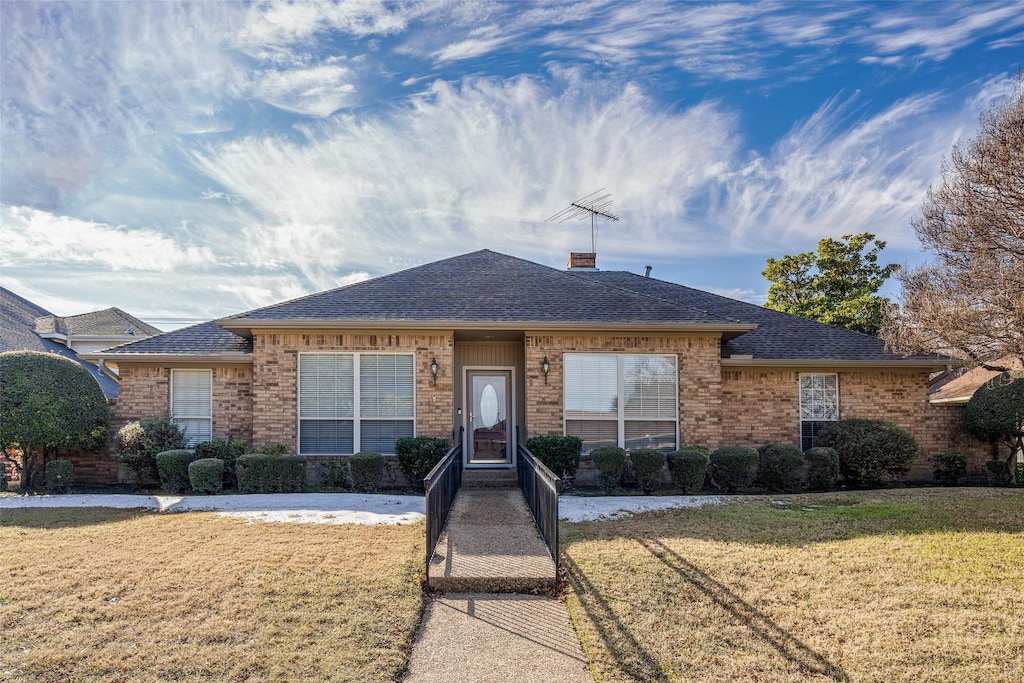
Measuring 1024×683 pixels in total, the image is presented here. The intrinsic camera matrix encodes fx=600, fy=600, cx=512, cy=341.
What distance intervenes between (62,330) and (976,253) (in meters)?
28.6

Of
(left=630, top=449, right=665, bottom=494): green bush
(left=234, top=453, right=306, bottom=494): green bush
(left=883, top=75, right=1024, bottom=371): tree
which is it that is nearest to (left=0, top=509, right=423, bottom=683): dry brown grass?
(left=234, top=453, right=306, bottom=494): green bush

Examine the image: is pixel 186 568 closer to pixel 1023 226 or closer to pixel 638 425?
pixel 638 425

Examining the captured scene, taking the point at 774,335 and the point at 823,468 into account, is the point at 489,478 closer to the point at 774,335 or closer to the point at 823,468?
the point at 823,468

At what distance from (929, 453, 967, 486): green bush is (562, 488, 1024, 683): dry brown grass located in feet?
15.5

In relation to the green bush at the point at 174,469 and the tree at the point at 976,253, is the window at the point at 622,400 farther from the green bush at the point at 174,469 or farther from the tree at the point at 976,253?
the green bush at the point at 174,469

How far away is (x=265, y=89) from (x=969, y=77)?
13037mm

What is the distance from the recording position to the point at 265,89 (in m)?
10.7

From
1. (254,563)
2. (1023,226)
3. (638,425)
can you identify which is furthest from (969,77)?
(254,563)

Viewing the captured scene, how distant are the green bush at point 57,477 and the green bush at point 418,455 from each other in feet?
19.8

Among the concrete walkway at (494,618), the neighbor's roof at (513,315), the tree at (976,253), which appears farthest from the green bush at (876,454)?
the concrete walkway at (494,618)

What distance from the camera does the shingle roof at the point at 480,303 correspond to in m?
11.7

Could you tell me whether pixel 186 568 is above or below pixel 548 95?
below

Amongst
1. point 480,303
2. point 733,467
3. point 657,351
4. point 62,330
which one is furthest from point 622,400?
point 62,330

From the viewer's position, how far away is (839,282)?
23.8m
